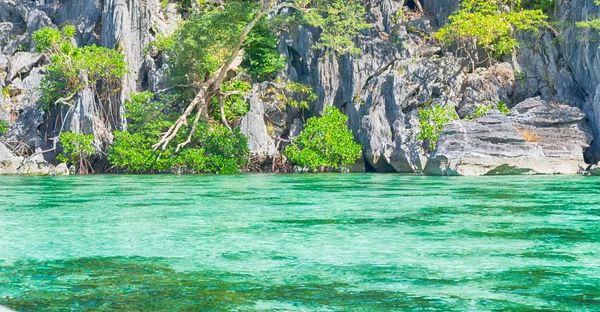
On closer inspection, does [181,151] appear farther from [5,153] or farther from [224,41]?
[5,153]

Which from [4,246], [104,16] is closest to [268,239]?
[4,246]

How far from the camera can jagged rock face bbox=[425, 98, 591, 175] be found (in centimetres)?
2041

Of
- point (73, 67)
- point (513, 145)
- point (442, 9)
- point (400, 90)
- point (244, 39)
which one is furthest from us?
point (442, 9)

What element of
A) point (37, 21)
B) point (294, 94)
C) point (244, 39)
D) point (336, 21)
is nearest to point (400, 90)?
point (336, 21)

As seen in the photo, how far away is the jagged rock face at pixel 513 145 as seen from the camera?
20406 mm

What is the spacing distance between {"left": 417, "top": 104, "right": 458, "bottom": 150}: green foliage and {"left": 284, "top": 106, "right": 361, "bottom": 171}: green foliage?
249cm

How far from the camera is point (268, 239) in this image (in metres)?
7.25

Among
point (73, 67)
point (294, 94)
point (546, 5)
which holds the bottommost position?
point (294, 94)

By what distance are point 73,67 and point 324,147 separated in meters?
10.1

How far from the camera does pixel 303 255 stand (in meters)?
6.21

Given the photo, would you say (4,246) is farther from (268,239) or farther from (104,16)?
(104,16)

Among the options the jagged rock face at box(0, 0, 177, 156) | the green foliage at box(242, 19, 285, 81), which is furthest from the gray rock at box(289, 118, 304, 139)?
the jagged rock face at box(0, 0, 177, 156)

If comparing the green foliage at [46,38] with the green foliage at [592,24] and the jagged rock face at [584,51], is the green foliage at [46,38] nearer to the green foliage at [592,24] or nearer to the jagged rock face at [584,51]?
the jagged rock face at [584,51]

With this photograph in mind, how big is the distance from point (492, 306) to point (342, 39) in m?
20.8
